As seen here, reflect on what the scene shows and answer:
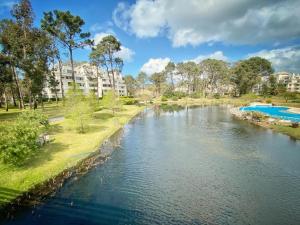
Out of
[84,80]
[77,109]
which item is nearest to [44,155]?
[77,109]

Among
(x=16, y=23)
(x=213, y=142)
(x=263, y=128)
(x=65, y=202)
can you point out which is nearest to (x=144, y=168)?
(x=65, y=202)

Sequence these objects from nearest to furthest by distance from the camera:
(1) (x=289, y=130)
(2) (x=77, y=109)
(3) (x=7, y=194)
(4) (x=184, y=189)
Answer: (3) (x=7, y=194) < (4) (x=184, y=189) < (2) (x=77, y=109) < (1) (x=289, y=130)

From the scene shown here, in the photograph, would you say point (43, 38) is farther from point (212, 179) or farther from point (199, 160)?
point (212, 179)

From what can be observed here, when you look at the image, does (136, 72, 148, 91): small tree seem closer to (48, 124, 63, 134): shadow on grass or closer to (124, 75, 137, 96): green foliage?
(124, 75, 137, 96): green foliage

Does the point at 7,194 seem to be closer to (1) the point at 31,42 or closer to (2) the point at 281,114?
(1) the point at 31,42

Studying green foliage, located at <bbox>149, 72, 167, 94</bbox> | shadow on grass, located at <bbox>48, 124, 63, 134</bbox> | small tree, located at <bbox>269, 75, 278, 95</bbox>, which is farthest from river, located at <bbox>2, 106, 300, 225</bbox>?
green foliage, located at <bbox>149, 72, 167, 94</bbox>

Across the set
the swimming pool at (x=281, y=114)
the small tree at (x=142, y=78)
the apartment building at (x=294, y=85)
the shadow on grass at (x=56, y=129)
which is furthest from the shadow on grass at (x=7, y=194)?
the apartment building at (x=294, y=85)

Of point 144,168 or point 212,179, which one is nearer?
point 212,179
